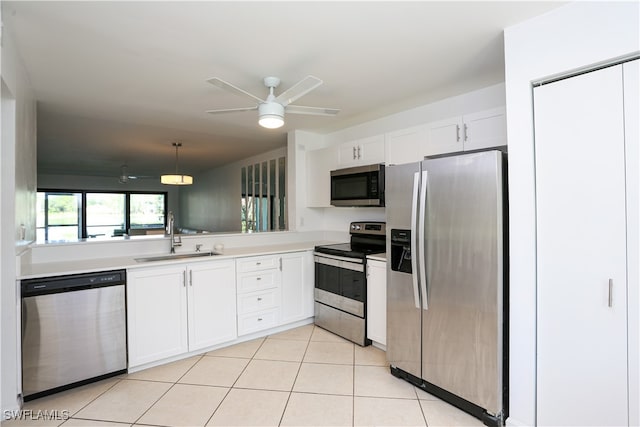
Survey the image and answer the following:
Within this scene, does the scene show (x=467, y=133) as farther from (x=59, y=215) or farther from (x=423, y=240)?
(x=59, y=215)

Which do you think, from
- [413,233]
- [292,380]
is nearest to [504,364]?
[413,233]

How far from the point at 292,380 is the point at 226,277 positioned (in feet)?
3.66

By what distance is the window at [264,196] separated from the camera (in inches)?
213

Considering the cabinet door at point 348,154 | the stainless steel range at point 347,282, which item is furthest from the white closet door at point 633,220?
the cabinet door at point 348,154

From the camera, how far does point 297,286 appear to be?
11.6 feet

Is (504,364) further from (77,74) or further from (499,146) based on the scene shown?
(77,74)

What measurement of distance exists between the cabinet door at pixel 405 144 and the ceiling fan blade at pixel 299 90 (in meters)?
1.21

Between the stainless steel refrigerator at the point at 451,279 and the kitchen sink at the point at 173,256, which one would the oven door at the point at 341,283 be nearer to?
the stainless steel refrigerator at the point at 451,279

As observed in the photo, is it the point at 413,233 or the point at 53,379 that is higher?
the point at 413,233

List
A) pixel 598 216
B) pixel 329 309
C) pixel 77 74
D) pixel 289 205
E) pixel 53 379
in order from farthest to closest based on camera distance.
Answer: pixel 289 205, pixel 329 309, pixel 77 74, pixel 53 379, pixel 598 216

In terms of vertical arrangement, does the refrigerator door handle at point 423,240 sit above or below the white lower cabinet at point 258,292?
above

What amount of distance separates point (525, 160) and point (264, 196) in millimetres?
4694

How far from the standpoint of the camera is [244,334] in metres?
3.14

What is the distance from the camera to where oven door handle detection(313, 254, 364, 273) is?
305 cm
